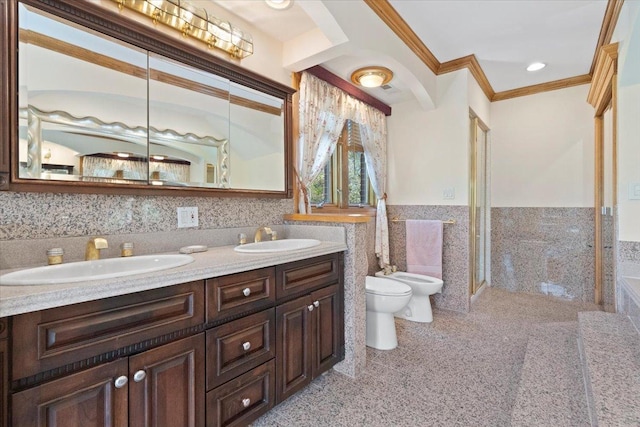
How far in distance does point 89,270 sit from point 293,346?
1002mm

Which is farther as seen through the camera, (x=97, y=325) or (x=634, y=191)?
(x=634, y=191)

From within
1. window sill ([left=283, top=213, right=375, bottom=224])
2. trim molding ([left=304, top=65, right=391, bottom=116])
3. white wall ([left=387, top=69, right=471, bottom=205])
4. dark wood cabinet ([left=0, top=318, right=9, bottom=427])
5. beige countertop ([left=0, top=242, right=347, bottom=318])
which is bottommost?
dark wood cabinet ([left=0, top=318, right=9, bottom=427])

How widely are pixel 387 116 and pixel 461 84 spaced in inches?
32.8

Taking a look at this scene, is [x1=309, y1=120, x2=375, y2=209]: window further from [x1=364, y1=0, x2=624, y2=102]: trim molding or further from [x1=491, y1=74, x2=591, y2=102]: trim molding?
[x1=491, y1=74, x2=591, y2=102]: trim molding

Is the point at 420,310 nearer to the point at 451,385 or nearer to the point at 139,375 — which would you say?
the point at 451,385

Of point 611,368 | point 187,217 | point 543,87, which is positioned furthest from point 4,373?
point 543,87

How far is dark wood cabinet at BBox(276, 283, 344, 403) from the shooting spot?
61.2 inches

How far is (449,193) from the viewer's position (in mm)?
3119

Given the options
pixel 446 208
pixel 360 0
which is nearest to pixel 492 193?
pixel 446 208

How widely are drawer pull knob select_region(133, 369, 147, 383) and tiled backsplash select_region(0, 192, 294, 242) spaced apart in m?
0.70

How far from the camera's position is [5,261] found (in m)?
1.16

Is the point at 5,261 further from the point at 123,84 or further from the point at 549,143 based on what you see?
the point at 549,143

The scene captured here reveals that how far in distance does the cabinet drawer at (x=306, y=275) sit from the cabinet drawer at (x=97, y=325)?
0.44 meters

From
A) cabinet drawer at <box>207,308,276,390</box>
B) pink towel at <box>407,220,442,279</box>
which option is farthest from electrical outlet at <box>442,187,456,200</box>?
cabinet drawer at <box>207,308,276,390</box>
